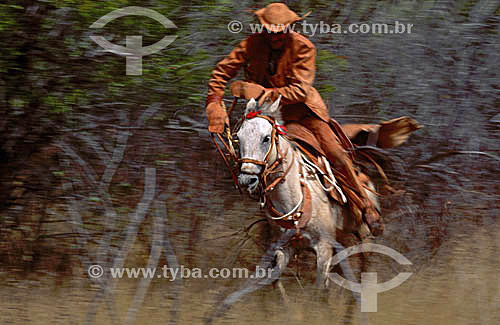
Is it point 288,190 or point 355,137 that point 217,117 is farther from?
point 355,137

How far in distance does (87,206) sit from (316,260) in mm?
2460

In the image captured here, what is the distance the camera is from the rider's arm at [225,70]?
5.21 m

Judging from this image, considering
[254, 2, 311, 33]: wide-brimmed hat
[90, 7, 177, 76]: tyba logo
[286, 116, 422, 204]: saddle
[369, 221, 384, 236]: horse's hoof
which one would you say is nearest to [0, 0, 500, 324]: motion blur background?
[90, 7, 177, 76]: tyba logo

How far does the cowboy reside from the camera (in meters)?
4.96

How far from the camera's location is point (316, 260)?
532cm

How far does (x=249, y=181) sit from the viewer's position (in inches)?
177

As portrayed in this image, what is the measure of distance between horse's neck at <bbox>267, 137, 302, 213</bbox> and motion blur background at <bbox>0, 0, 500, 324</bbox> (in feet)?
2.45

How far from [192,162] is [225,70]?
1183 mm

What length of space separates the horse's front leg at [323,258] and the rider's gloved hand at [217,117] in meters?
1.34

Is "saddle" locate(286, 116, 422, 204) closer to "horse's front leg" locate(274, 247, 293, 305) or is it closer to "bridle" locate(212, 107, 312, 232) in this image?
"bridle" locate(212, 107, 312, 232)

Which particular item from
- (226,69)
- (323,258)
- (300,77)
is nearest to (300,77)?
(300,77)

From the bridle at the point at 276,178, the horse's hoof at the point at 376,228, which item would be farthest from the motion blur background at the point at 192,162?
the bridle at the point at 276,178

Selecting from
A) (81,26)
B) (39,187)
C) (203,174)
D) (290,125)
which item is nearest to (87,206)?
(39,187)

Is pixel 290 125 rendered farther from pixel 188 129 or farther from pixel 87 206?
pixel 87 206
